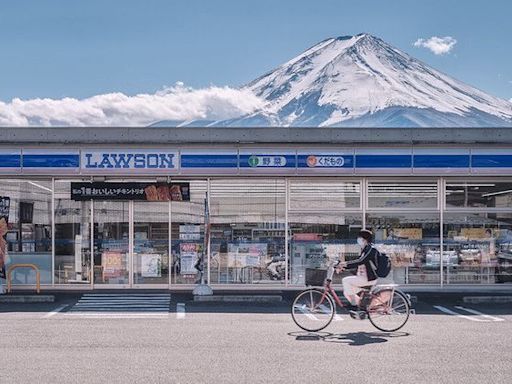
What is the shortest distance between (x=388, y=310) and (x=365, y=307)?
0.35 metres

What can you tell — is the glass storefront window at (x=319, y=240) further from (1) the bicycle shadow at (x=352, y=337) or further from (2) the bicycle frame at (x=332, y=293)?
(1) the bicycle shadow at (x=352, y=337)

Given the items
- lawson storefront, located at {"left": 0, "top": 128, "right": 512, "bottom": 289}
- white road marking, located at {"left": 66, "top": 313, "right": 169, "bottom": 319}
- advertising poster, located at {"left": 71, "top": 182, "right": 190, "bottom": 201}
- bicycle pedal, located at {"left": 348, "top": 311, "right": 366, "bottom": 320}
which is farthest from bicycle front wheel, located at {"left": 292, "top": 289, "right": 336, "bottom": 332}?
advertising poster, located at {"left": 71, "top": 182, "right": 190, "bottom": 201}

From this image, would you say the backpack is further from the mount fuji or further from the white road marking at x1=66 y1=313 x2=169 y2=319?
the mount fuji

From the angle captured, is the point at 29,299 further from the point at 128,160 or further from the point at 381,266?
the point at 381,266

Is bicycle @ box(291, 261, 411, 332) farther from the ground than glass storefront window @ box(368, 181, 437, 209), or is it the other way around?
glass storefront window @ box(368, 181, 437, 209)

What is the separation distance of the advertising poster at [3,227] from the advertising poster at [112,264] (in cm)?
236

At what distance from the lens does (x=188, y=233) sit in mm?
18609

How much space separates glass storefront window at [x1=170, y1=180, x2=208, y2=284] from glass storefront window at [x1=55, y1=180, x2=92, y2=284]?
7.06 feet

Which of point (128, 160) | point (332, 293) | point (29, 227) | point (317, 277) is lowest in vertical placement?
point (332, 293)

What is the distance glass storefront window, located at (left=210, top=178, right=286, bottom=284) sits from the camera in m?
18.5

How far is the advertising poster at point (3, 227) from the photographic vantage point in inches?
699

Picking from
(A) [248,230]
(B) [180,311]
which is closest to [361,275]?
(B) [180,311]

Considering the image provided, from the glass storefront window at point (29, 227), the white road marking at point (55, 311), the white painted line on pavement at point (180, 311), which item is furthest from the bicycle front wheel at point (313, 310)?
the glass storefront window at point (29, 227)

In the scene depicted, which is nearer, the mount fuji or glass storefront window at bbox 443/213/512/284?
glass storefront window at bbox 443/213/512/284
